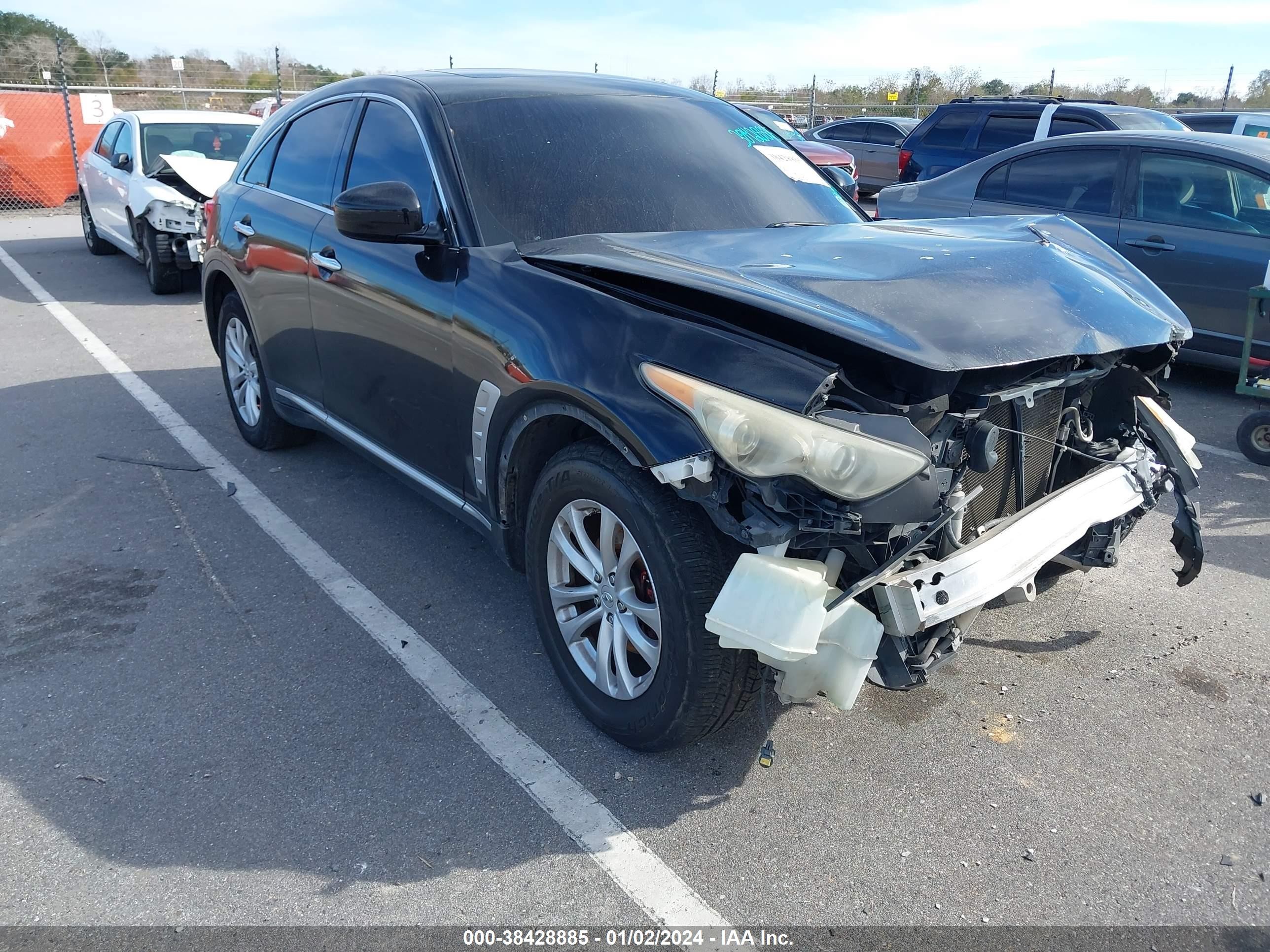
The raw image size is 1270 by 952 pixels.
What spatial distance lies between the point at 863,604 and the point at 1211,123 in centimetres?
1198

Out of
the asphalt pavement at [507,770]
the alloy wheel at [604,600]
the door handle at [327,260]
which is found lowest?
the asphalt pavement at [507,770]

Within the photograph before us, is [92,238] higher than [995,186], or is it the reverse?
[995,186]

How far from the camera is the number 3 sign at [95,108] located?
17.5 metres

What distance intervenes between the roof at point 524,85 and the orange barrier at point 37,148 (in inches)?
640

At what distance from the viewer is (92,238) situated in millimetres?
12273

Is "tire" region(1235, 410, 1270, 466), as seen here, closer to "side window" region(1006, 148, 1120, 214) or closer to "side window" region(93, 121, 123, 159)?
"side window" region(1006, 148, 1120, 214)

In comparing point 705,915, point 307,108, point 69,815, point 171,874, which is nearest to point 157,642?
point 69,815

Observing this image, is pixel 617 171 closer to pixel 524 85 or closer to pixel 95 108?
pixel 524 85

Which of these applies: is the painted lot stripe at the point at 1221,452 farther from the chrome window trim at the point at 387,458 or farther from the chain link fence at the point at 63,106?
the chain link fence at the point at 63,106

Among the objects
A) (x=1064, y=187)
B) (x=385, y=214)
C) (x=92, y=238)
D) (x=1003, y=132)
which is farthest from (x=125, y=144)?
(x=1003, y=132)

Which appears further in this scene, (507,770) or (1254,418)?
(1254,418)

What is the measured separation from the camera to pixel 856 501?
7.36 ft

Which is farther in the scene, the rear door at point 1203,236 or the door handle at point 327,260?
the rear door at point 1203,236

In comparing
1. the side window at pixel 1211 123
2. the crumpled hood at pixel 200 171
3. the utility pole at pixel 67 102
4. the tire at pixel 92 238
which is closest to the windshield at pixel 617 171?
the crumpled hood at pixel 200 171
